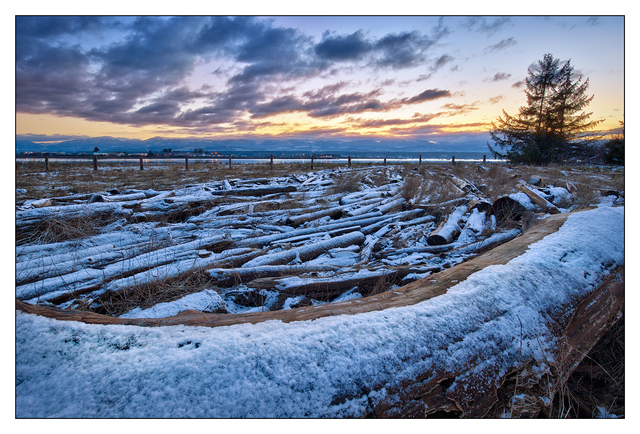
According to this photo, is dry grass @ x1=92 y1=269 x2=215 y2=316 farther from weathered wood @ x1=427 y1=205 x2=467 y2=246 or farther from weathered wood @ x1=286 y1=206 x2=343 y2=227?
weathered wood @ x1=427 y1=205 x2=467 y2=246

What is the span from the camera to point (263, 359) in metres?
1.22

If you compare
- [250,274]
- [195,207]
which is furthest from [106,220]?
[250,274]

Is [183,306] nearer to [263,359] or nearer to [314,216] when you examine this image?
[263,359]

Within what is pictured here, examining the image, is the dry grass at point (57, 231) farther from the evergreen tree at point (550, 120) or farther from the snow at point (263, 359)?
the evergreen tree at point (550, 120)

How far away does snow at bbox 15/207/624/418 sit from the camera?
1.13 metres

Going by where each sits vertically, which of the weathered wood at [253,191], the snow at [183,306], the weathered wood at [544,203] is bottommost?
the snow at [183,306]

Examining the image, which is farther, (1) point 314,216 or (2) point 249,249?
(1) point 314,216

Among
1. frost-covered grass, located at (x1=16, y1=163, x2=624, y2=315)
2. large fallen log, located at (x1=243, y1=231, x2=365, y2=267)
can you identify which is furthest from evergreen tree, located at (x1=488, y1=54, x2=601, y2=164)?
large fallen log, located at (x1=243, y1=231, x2=365, y2=267)

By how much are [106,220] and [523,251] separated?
647 centimetres

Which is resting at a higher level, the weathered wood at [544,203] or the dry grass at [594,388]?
the weathered wood at [544,203]

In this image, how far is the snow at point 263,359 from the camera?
3.71 feet

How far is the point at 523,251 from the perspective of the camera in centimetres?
248

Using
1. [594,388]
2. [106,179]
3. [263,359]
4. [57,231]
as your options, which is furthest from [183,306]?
[106,179]

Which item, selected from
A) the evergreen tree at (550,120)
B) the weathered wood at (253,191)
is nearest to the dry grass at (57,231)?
the weathered wood at (253,191)
